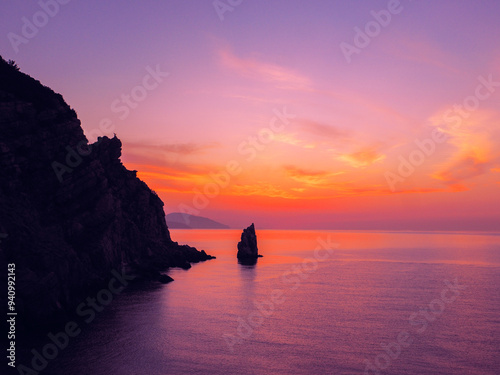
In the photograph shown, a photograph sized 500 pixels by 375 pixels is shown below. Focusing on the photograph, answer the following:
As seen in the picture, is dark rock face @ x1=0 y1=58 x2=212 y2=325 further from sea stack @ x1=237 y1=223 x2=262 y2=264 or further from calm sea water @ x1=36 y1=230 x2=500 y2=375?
sea stack @ x1=237 y1=223 x2=262 y2=264

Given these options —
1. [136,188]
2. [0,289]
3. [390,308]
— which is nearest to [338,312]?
[390,308]

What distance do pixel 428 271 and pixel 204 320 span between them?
8021cm

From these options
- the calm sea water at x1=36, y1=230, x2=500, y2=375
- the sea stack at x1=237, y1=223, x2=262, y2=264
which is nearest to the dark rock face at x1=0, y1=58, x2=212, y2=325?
the calm sea water at x1=36, y1=230, x2=500, y2=375

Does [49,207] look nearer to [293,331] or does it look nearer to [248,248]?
[293,331]

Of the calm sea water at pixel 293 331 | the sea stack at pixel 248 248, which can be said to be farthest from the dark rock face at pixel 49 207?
the sea stack at pixel 248 248

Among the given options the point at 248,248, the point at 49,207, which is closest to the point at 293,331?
the point at 49,207

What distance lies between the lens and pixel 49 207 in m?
59.4

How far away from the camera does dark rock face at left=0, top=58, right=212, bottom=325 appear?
46.1 metres

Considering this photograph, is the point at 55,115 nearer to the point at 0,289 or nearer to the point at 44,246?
the point at 44,246

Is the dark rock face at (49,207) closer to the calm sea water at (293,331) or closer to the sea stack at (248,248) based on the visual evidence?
the calm sea water at (293,331)

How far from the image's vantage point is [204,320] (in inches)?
1989

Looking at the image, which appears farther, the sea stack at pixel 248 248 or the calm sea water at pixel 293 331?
the sea stack at pixel 248 248

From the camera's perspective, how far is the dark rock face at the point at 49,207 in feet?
151

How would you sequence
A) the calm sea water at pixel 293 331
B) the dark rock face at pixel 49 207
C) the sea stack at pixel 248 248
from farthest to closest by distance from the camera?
the sea stack at pixel 248 248, the dark rock face at pixel 49 207, the calm sea water at pixel 293 331
